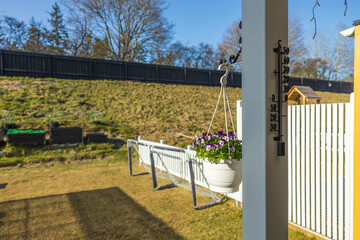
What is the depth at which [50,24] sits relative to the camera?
59.6 ft

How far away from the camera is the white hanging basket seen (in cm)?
190

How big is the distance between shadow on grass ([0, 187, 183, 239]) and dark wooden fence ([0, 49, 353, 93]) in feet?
29.9

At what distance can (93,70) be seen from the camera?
12508 millimetres

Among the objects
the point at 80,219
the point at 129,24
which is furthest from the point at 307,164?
the point at 129,24

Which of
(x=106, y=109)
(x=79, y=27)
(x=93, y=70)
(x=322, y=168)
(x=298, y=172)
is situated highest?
(x=79, y=27)

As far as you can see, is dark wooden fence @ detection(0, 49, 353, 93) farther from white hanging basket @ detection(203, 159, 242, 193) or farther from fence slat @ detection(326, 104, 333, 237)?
white hanging basket @ detection(203, 159, 242, 193)

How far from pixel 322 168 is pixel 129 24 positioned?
1696 centimetres

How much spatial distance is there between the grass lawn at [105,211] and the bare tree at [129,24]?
550 inches

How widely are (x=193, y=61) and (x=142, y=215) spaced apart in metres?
20.9

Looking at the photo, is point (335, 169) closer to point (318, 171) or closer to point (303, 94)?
point (318, 171)

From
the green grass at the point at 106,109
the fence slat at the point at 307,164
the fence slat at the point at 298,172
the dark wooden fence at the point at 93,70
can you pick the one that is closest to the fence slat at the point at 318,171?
the fence slat at the point at 307,164

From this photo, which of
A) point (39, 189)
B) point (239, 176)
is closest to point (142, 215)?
point (239, 176)

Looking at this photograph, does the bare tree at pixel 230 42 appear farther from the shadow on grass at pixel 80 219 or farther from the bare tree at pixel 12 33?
the shadow on grass at pixel 80 219

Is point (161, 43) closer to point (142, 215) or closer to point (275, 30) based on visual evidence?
point (142, 215)
